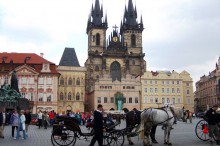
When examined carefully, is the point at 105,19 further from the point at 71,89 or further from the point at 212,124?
the point at 212,124

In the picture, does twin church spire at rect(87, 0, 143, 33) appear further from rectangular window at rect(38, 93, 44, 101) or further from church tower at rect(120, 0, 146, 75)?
rectangular window at rect(38, 93, 44, 101)

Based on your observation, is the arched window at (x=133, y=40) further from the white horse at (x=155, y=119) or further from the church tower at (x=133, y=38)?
the white horse at (x=155, y=119)

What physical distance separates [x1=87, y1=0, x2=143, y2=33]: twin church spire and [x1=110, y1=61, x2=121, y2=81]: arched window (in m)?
11.1

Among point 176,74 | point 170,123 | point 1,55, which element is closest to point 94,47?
point 176,74

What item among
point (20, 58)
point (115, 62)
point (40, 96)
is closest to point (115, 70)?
point (115, 62)

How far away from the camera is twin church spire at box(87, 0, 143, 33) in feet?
279

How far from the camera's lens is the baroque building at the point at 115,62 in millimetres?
70500

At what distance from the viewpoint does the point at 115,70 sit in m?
80.2

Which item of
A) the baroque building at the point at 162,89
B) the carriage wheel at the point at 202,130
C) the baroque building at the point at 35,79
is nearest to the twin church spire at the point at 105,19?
the baroque building at the point at 162,89

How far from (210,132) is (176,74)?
214 feet

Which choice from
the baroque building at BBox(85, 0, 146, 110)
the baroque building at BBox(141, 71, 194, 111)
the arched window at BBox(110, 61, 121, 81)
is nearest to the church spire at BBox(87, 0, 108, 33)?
the baroque building at BBox(85, 0, 146, 110)

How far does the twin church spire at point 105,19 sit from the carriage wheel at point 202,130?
71531 millimetres

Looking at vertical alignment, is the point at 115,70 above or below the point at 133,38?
below

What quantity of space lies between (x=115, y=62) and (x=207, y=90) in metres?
29.6
